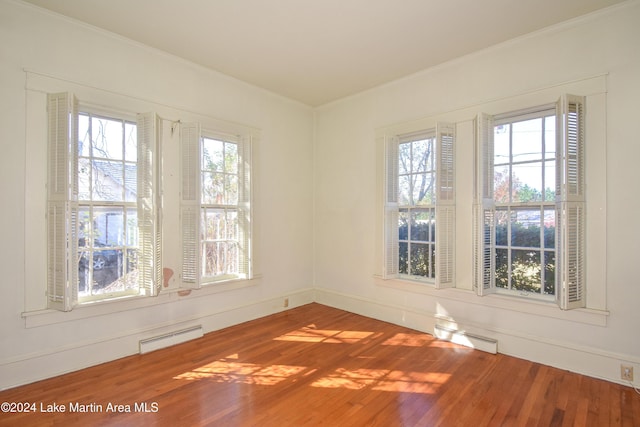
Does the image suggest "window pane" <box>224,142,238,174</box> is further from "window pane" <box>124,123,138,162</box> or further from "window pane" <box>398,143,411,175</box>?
"window pane" <box>398,143,411,175</box>

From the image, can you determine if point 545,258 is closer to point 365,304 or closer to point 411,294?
point 411,294

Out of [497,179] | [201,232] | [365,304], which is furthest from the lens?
[365,304]

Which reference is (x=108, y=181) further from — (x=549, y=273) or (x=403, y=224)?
(x=549, y=273)

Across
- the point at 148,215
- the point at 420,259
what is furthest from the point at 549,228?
the point at 148,215

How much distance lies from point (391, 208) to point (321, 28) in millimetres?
→ 2401

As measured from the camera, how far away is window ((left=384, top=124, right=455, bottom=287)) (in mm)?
3859

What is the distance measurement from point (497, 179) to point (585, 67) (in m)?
1.28

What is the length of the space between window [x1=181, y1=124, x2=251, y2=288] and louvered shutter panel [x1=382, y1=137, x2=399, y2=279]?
1927mm

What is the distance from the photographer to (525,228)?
11.6 ft

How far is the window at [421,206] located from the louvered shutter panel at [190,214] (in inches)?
97.0

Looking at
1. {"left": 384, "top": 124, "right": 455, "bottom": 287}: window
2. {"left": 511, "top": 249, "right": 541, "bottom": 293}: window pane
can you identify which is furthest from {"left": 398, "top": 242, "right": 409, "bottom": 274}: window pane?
{"left": 511, "top": 249, "right": 541, "bottom": 293}: window pane

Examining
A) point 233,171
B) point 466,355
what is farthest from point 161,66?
point 466,355

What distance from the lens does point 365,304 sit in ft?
15.8

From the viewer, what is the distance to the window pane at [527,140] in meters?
3.45
